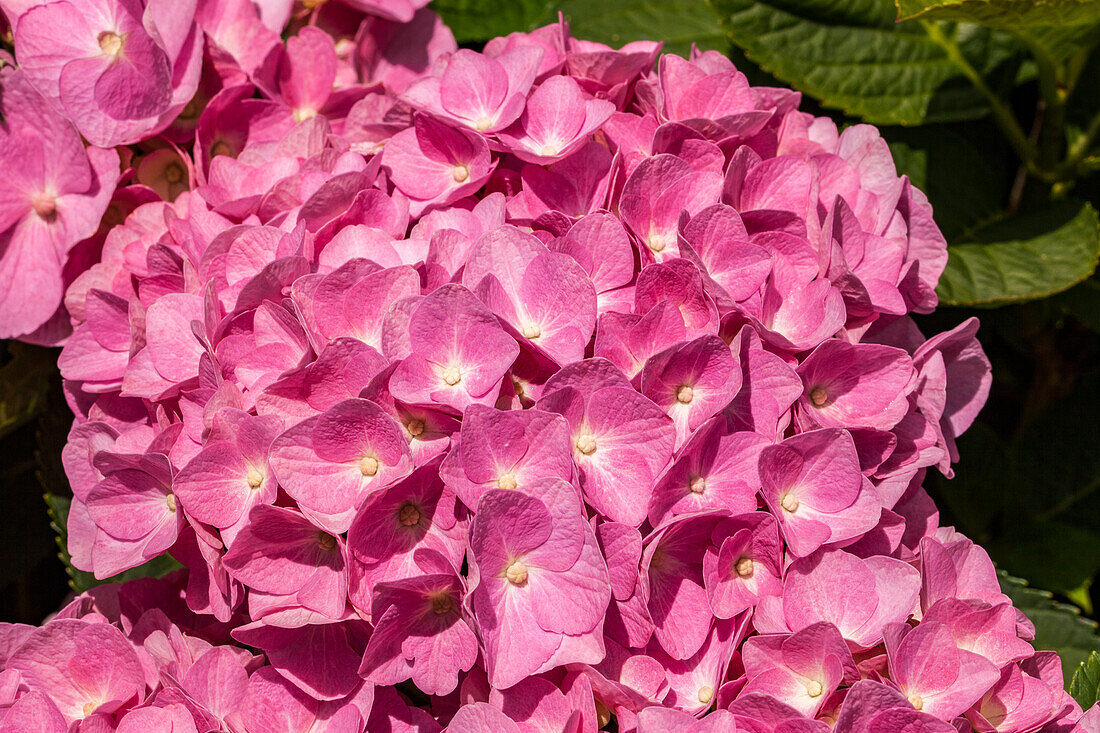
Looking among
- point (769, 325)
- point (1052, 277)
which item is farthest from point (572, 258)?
point (1052, 277)

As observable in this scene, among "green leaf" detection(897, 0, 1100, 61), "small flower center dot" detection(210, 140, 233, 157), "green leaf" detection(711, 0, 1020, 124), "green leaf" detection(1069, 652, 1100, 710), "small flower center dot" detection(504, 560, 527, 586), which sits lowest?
"green leaf" detection(1069, 652, 1100, 710)

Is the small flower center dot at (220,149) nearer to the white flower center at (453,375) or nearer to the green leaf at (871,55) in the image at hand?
the white flower center at (453,375)

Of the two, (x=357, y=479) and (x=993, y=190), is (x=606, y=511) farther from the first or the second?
(x=993, y=190)

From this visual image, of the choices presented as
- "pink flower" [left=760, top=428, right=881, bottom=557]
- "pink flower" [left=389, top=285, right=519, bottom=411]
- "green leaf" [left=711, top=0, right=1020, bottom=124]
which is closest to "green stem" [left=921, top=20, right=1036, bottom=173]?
"green leaf" [left=711, top=0, right=1020, bottom=124]

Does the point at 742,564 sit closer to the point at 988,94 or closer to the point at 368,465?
the point at 368,465

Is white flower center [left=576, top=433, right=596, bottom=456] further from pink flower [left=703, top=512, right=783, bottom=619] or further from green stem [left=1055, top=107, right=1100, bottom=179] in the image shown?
green stem [left=1055, top=107, right=1100, bottom=179]

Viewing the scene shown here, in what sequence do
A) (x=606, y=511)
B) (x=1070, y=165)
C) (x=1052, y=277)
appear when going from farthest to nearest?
(x=1070, y=165) < (x=1052, y=277) < (x=606, y=511)
